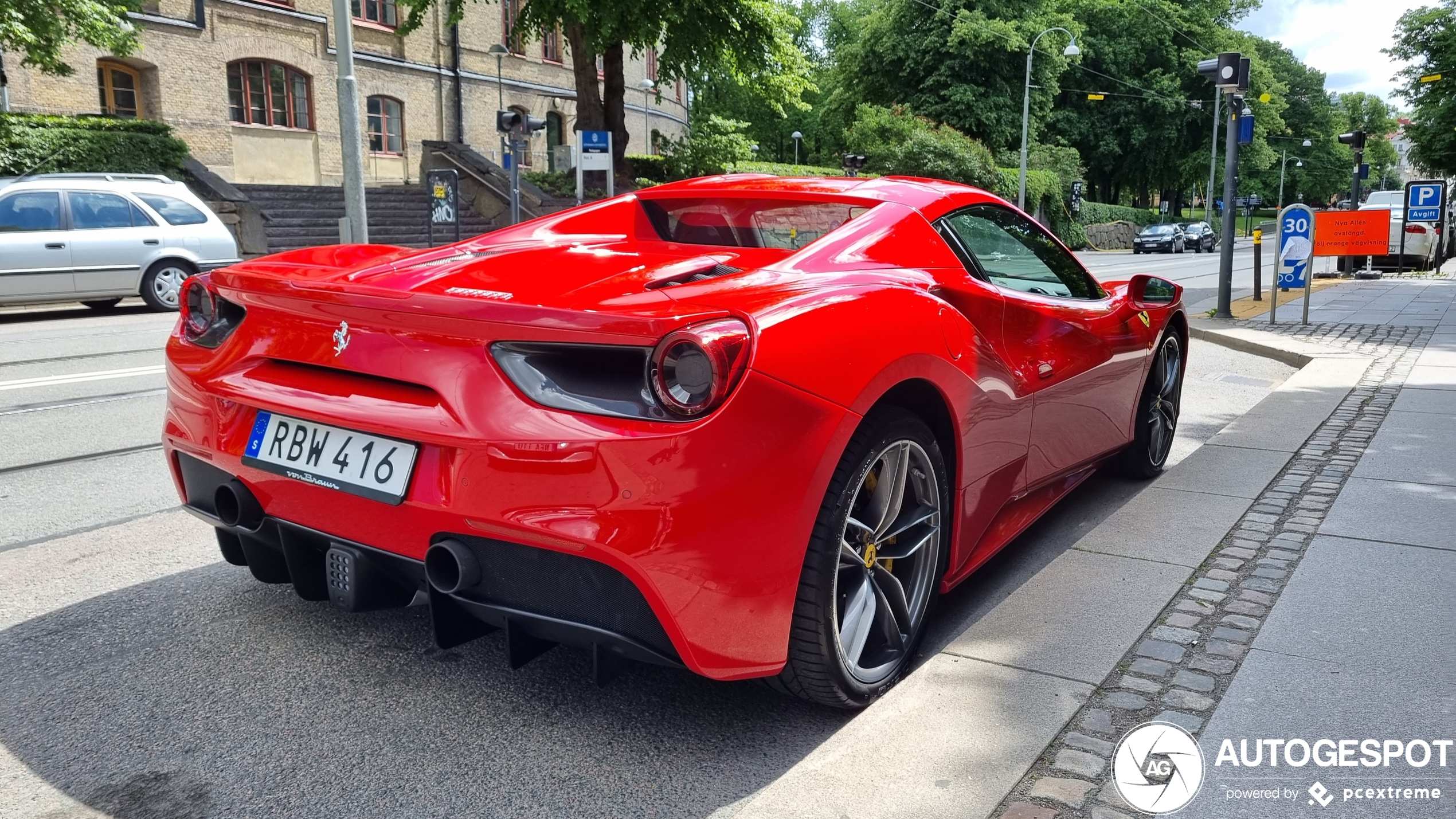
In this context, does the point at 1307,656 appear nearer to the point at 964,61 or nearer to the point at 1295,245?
the point at 1295,245

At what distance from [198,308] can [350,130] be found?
47.9 feet

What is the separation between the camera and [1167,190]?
227 feet

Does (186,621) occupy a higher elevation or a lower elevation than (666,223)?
lower

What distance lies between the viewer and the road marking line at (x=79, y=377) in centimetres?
776

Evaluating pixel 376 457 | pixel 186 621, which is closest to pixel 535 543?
pixel 376 457

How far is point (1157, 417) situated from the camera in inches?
201

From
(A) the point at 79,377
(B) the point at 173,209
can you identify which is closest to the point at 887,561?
(A) the point at 79,377

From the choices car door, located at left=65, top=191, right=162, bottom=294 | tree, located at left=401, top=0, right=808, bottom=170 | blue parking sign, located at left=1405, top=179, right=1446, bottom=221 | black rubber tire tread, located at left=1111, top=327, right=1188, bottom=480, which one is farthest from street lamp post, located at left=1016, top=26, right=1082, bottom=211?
black rubber tire tread, located at left=1111, top=327, right=1188, bottom=480

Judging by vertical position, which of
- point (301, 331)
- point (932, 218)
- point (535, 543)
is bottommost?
point (535, 543)

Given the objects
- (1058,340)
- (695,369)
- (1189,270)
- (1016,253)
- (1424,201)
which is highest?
(1424,201)

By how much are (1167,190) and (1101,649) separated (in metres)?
72.6

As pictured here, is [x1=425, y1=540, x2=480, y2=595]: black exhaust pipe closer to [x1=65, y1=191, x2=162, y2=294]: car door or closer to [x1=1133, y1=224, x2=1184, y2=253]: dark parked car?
[x1=65, y1=191, x2=162, y2=294]: car door

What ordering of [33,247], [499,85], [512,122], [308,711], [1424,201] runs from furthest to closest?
1. [499,85]
2. [1424,201]
3. [512,122]
4. [33,247]
5. [308,711]

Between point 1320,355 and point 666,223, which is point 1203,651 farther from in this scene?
point 1320,355
